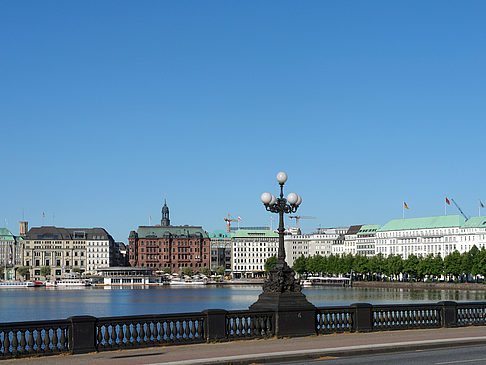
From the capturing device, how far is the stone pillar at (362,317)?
2936 centimetres

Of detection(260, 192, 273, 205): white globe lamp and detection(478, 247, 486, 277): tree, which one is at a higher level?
detection(260, 192, 273, 205): white globe lamp

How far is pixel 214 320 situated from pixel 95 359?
16.4ft

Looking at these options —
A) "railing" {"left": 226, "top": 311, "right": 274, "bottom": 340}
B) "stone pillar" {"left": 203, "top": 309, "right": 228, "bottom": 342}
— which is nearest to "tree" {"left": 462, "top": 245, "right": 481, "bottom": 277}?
"railing" {"left": 226, "top": 311, "right": 274, "bottom": 340}

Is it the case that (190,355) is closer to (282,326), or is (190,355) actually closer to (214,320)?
(214,320)

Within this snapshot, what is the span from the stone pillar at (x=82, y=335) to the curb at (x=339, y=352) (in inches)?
137

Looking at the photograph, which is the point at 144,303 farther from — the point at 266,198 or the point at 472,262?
the point at 266,198

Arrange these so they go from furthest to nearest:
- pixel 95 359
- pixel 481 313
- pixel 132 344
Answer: pixel 481 313, pixel 132 344, pixel 95 359

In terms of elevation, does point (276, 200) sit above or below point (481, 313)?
above

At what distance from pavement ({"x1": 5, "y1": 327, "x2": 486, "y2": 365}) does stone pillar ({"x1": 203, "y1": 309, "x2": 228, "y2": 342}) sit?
30 centimetres

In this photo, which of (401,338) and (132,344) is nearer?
(132,344)

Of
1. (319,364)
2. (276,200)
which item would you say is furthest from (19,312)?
(319,364)

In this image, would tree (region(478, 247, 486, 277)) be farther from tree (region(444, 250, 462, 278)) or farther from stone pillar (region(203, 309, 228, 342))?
stone pillar (region(203, 309, 228, 342))

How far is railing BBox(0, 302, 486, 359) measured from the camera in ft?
75.9

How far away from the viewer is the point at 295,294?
93.6ft
